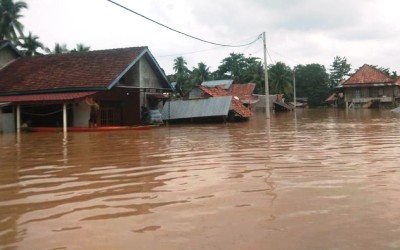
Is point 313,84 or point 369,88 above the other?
point 313,84

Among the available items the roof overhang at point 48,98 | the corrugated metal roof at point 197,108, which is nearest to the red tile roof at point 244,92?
the corrugated metal roof at point 197,108

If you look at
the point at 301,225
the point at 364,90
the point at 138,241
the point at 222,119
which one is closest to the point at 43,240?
the point at 138,241

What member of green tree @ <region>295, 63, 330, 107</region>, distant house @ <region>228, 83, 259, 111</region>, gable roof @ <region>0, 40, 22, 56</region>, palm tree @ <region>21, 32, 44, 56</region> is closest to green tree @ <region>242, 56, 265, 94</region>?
distant house @ <region>228, 83, 259, 111</region>

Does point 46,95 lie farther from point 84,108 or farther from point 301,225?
point 301,225

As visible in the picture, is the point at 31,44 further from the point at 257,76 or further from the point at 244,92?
the point at 257,76

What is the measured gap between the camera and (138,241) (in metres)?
3.54

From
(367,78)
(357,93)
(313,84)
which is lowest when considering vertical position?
(357,93)

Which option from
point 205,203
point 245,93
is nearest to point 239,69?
point 245,93

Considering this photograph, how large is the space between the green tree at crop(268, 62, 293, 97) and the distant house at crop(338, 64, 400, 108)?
13.9 meters

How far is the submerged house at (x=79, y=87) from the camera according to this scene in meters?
22.4

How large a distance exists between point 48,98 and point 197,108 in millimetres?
9842

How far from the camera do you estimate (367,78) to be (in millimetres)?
52781

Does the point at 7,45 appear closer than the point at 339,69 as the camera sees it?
Yes

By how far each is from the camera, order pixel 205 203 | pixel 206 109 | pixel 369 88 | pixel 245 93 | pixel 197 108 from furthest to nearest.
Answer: pixel 369 88 < pixel 245 93 < pixel 197 108 < pixel 206 109 < pixel 205 203
